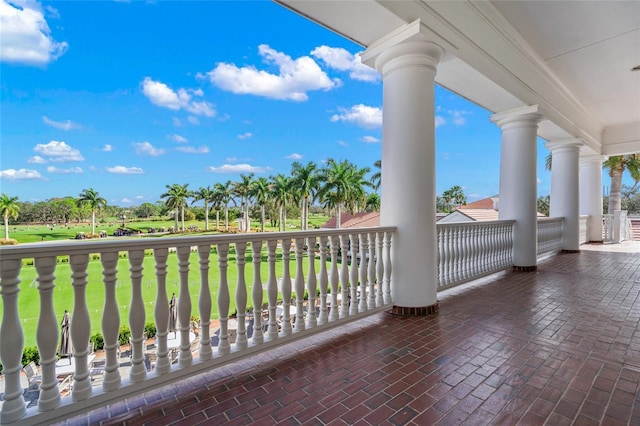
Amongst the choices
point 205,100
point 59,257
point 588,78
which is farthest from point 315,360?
point 205,100

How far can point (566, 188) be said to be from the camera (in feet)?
24.4

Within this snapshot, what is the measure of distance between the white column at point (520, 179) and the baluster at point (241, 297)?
17.1 feet

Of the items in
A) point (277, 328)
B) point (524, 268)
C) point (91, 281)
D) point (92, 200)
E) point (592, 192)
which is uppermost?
point (592, 192)

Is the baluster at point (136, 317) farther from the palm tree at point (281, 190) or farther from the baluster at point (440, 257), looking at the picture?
the palm tree at point (281, 190)

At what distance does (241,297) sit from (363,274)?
1274 mm

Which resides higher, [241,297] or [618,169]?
[618,169]

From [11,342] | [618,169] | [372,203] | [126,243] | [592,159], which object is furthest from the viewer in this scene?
[372,203]

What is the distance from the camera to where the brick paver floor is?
158cm

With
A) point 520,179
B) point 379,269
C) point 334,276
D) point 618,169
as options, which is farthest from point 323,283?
point 618,169

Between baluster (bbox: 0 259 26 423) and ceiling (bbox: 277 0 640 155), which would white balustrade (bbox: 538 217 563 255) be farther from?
baluster (bbox: 0 259 26 423)

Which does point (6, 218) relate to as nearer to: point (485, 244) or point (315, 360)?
point (315, 360)

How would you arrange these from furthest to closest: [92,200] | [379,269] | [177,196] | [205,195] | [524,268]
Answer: [205,195] < [177,196] < [524,268] < [92,200] < [379,269]

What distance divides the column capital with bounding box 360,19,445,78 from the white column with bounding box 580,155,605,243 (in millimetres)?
9225

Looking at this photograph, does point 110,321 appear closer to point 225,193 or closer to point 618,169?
point 225,193
